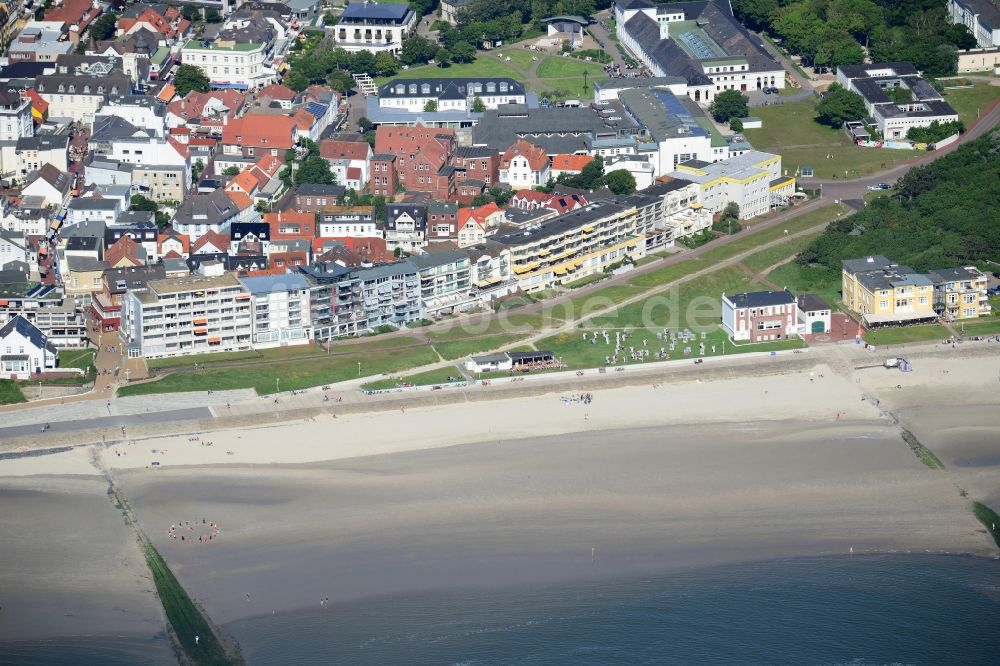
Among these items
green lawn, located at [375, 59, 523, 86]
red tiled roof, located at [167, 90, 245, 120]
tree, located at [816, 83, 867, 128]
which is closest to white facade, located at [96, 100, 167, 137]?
red tiled roof, located at [167, 90, 245, 120]

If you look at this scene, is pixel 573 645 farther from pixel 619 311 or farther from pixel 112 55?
pixel 112 55

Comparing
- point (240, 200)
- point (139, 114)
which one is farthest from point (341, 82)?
point (240, 200)

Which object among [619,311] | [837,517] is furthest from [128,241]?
[837,517]

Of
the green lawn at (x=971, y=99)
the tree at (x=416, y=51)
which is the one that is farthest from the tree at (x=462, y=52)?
the green lawn at (x=971, y=99)

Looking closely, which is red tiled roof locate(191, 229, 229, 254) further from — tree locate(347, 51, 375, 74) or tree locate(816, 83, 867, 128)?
tree locate(816, 83, 867, 128)

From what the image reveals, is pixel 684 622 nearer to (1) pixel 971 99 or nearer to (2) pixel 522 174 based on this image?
(2) pixel 522 174

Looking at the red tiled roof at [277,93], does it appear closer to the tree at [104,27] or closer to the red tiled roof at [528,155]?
→ the tree at [104,27]
